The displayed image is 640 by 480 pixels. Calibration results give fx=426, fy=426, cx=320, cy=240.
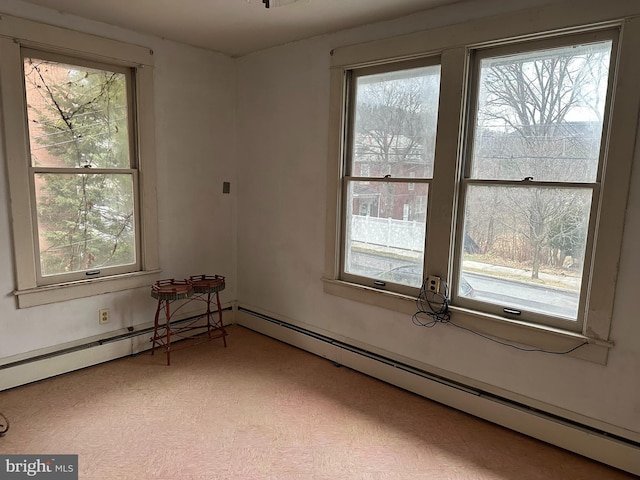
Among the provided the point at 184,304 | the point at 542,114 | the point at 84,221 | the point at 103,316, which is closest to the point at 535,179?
the point at 542,114

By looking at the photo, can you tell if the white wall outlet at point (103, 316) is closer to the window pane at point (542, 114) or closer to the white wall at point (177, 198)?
the white wall at point (177, 198)

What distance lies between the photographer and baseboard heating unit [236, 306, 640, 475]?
7.24 feet

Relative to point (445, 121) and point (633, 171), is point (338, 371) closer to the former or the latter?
point (445, 121)

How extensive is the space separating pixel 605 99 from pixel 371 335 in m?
2.02

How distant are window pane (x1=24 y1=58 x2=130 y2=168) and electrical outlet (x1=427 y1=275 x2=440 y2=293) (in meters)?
2.41

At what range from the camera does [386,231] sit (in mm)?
3016

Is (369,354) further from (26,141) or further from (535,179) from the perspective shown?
(26,141)

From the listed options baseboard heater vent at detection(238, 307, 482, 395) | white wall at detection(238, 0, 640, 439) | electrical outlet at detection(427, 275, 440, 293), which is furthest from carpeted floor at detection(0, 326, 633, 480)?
electrical outlet at detection(427, 275, 440, 293)

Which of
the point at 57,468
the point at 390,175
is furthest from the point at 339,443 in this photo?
the point at 390,175

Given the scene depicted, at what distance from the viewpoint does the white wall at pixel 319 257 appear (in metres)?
2.16

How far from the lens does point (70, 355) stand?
3.06m

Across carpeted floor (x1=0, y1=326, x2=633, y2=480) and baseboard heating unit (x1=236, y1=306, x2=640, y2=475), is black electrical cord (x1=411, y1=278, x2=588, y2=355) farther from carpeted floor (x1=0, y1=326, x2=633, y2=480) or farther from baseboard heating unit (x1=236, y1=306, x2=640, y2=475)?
carpeted floor (x1=0, y1=326, x2=633, y2=480)

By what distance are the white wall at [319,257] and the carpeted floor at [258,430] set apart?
1.04 ft

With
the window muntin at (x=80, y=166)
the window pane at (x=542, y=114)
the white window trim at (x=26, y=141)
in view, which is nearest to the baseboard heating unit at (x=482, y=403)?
the window pane at (x=542, y=114)
